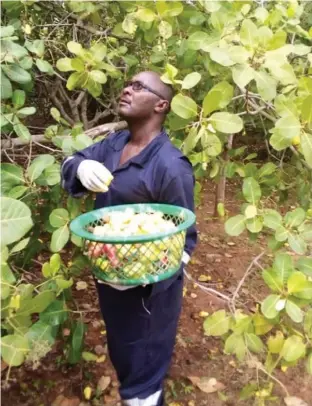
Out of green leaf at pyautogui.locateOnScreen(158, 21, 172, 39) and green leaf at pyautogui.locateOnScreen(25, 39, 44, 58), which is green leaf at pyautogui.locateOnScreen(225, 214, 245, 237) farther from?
green leaf at pyautogui.locateOnScreen(25, 39, 44, 58)

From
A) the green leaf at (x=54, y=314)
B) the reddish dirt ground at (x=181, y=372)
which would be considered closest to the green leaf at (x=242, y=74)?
the green leaf at (x=54, y=314)

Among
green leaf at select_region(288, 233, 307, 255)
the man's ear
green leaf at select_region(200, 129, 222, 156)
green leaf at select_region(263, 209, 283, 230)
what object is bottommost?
green leaf at select_region(288, 233, 307, 255)

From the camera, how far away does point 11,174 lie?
→ 5.86 feet

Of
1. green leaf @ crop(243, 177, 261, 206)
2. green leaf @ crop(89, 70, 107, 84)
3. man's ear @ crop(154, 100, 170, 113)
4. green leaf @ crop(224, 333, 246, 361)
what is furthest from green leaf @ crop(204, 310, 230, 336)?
green leaf @ crop(89, 70, 107, 84)

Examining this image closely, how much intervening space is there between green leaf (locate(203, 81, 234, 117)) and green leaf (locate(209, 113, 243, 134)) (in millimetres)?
32

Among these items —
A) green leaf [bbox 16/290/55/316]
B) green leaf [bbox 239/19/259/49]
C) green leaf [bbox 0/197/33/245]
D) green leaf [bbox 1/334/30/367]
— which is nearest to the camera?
green leaf [bbox 0/197/33/245]

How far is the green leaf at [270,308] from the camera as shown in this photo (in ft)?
5.29

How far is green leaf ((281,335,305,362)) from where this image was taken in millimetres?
1607

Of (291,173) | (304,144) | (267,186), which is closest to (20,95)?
(304,144)

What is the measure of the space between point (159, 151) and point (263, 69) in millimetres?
470

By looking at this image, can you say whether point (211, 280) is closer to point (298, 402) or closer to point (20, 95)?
point (298, 402)

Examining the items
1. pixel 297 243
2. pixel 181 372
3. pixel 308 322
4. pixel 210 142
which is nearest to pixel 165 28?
pixel 210 142

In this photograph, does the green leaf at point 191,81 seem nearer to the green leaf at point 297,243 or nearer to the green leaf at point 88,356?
the green leaf at point 297,243

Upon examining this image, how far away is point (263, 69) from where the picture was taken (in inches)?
67.7
